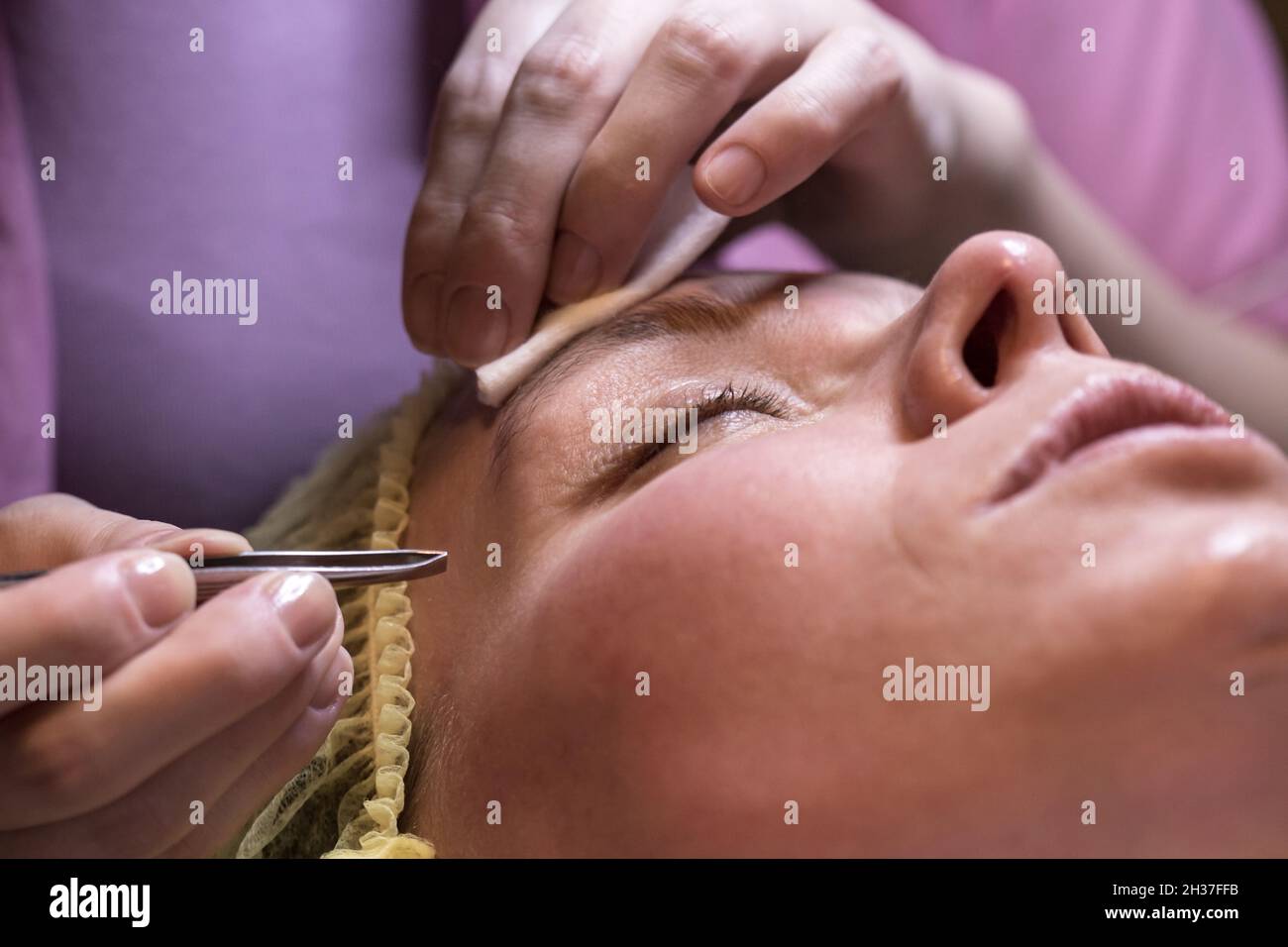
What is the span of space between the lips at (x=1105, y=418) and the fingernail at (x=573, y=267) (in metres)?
0.35

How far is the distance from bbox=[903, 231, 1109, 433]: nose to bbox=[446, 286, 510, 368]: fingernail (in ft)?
0.97

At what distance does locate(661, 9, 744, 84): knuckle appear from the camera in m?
0.75

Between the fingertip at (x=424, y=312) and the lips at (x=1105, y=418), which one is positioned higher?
the fingertip at (x=424, y=312)

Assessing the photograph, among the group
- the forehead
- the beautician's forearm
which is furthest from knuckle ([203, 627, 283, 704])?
the beautician's forearm

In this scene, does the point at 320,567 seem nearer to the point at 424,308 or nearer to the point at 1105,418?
the point at 424,308

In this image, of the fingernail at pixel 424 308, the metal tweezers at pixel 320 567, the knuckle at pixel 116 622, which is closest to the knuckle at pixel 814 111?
the fingernail at pixel 424 308

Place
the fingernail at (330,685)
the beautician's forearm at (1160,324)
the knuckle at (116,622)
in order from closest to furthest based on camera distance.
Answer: the knuckle at (116,622), the fingernail at (330,685), the beautician's forearm at (1160,324)

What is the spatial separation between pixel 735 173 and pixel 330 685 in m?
0.43

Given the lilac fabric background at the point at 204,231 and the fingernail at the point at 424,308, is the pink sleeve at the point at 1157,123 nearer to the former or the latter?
the lilac fabric background at the point at 204,231

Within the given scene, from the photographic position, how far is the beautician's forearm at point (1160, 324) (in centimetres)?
123

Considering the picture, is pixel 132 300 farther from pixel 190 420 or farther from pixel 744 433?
pixel 744 433

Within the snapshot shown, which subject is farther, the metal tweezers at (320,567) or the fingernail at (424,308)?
the fingernail at (424,308)

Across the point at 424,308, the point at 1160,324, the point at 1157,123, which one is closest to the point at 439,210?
the point at 424,308
